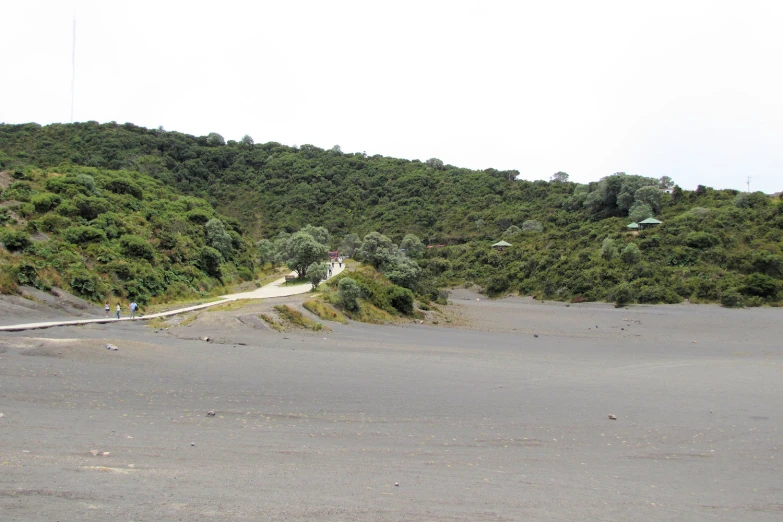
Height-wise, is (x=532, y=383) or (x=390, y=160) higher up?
(x=390, y=160)

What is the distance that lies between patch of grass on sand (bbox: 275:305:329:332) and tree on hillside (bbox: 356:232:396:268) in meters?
23.9

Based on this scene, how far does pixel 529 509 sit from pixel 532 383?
1035 centimetres

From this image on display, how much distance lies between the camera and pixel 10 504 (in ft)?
22.8

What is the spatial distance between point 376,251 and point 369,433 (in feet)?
140

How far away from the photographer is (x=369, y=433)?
1204 cm

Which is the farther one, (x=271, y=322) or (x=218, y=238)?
(x=218, y=238)

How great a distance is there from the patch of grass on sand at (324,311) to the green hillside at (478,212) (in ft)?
50.5

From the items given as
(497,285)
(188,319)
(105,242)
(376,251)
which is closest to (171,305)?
(105,242)

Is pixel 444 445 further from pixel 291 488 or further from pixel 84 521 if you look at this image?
pixel 84 521

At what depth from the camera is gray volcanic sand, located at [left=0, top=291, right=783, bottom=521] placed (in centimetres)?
809

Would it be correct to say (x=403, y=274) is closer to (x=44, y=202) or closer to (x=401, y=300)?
(x=401, y=300)

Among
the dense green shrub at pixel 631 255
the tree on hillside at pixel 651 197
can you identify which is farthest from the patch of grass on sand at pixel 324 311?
the tree on hillside at pixel 651 197

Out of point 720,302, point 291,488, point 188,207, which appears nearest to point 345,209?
point 188,207

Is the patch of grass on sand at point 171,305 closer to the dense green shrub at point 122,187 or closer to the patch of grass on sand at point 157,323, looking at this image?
the patch of grass on sand at point 157,323
